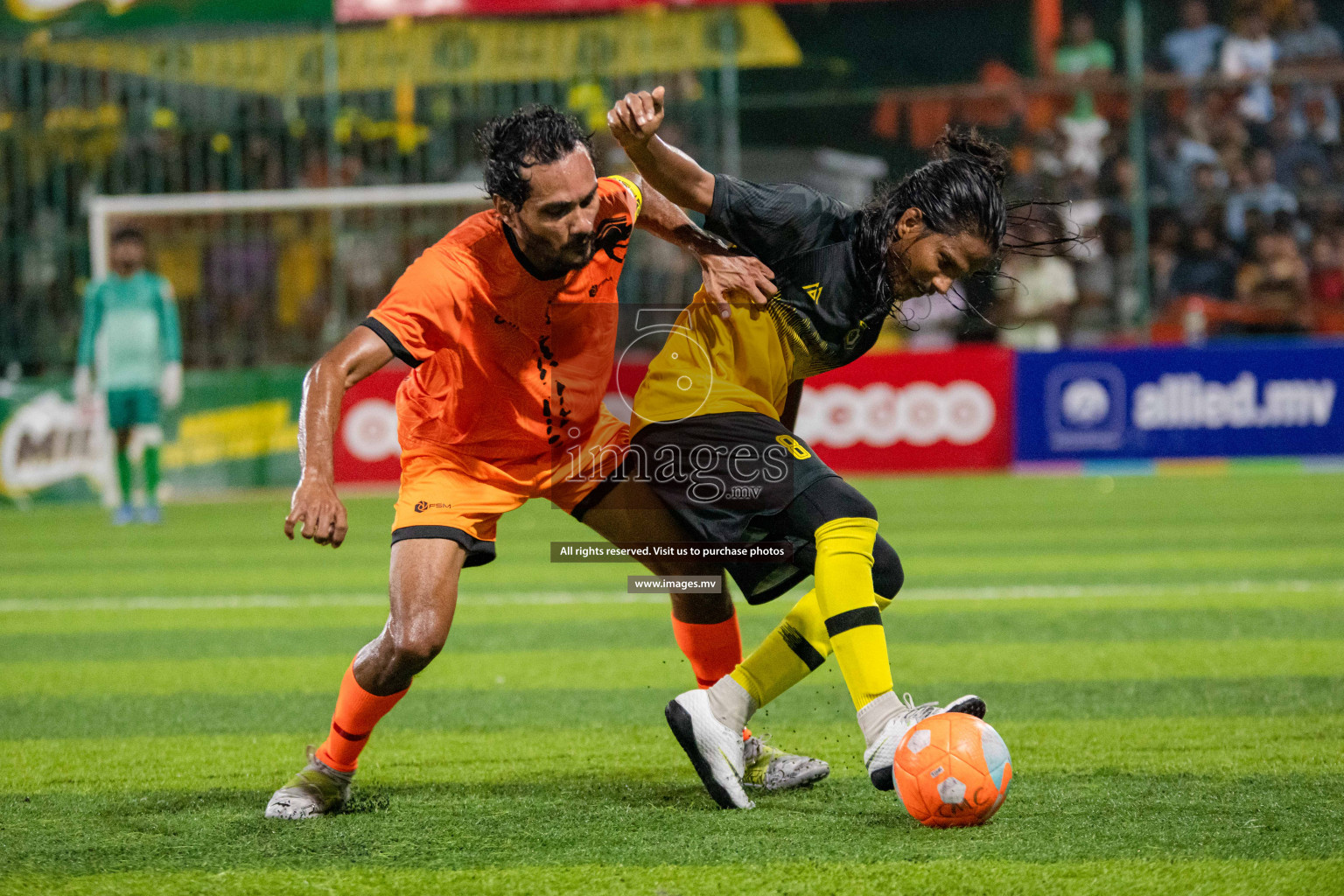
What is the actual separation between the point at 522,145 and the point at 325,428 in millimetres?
861

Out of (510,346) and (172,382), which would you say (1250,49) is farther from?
(510,346)

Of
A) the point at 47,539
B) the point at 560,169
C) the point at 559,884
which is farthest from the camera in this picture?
the point at 47,539

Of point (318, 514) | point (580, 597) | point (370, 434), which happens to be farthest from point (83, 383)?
point (318, 514)

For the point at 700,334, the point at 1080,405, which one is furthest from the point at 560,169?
the point at 1080,405

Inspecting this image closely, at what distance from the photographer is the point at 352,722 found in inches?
156

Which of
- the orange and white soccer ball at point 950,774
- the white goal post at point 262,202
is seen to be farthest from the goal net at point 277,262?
the orange and white soccer ball at point 950,774

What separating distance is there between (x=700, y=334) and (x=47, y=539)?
30.3 feet

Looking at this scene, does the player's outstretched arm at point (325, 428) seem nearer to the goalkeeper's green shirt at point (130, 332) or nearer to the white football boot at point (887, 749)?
the white football boot at point (887, 749)

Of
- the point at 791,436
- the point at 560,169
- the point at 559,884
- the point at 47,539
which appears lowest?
the point at 47,539

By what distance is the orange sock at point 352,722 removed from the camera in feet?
12.9

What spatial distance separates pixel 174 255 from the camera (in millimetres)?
16031

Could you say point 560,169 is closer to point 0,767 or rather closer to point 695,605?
point 695,605

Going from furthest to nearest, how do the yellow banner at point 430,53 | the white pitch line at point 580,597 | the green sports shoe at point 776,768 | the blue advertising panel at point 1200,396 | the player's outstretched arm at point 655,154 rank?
the yellow banner at point 430,53
the blue advertising panel at point 1200,396
the white pitch line at point 580,597
the green sports shoe at point 776,768
the player's outstretched arm at point 655,154

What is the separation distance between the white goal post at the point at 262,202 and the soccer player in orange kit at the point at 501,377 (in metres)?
10.8
